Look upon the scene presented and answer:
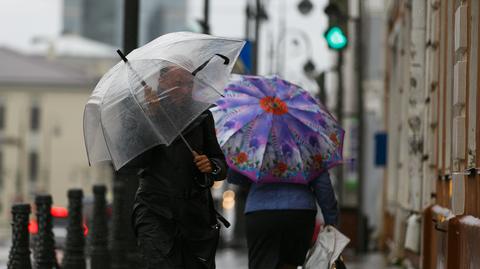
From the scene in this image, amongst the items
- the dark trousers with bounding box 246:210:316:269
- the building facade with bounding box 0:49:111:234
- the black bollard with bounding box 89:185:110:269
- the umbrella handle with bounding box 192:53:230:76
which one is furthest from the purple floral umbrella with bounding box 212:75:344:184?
the building facade with bounding box 0:49:111:234

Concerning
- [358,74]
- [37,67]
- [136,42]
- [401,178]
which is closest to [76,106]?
[37,67]

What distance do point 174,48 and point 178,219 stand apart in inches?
44.7

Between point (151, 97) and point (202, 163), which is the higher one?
point (151, 97)

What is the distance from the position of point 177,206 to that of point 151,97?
28.5 inches

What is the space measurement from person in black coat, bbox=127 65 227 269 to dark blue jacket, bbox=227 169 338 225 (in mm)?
1942

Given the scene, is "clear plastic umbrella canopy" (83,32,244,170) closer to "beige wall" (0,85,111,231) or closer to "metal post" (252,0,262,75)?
"metal post" (252,0,262,75)

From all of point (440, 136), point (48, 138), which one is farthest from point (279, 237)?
point (48, 138)

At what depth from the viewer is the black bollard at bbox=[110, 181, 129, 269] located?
51.9 feet

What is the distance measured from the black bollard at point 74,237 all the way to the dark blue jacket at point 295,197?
198 inches

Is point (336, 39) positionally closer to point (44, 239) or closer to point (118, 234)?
point (118, 234)

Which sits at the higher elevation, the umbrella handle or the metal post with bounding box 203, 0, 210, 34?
the metal post with bounding box 203, 0, 210, 34

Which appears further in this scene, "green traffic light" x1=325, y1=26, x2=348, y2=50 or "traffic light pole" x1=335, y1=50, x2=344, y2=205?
"traffic light pole" x1=335, y1=50, x2=344, y2=205

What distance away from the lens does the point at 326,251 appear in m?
10.4

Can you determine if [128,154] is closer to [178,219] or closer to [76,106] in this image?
[178,219]
